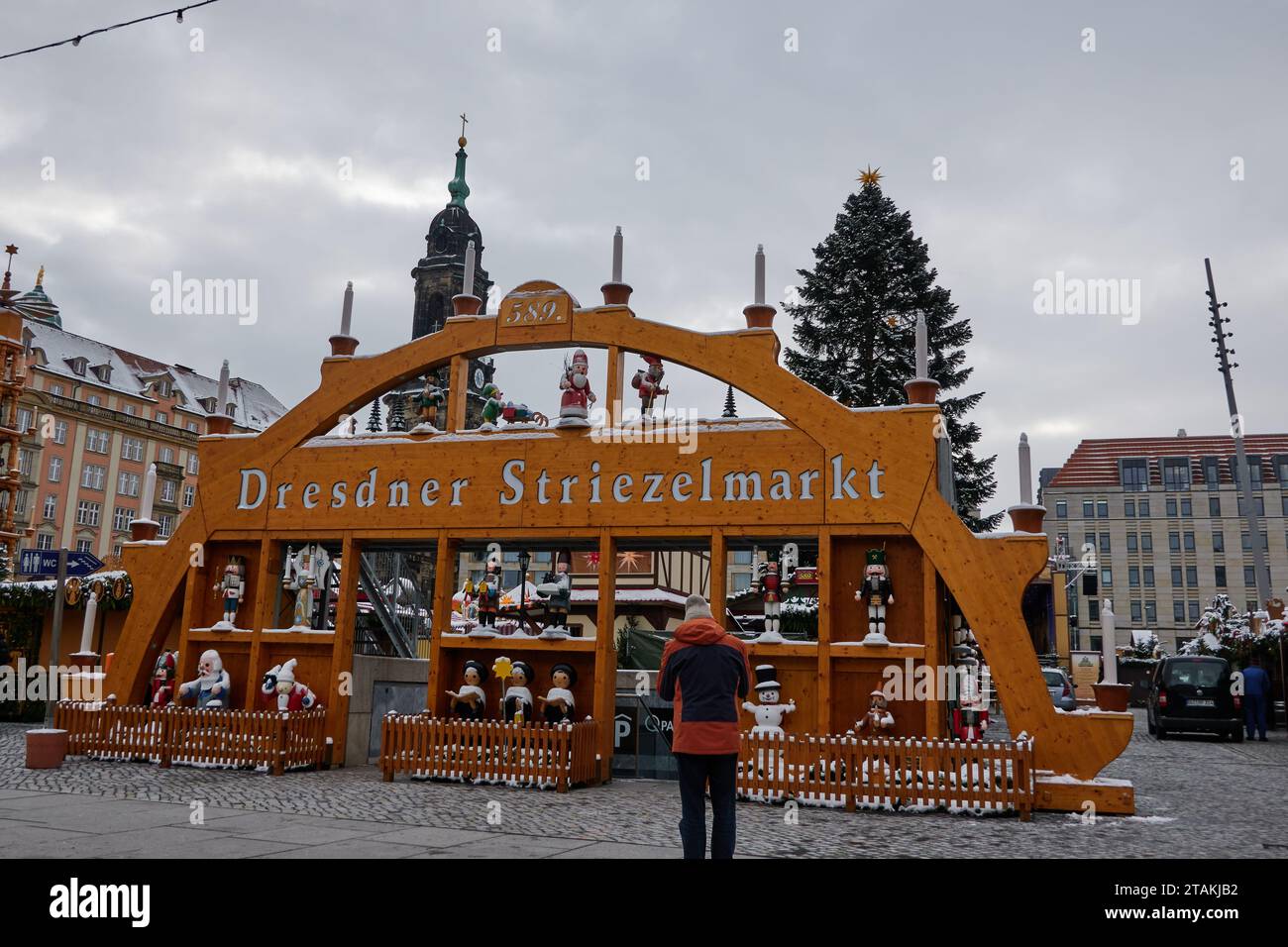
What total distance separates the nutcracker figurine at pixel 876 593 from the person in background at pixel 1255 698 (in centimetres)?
1502

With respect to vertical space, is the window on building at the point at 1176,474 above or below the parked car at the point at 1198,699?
above

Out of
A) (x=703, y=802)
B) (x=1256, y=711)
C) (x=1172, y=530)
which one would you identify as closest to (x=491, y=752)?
(x=703, y=802)

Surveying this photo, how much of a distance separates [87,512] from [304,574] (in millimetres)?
58174

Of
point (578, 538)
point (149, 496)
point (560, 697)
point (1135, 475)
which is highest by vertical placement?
point (1135, 475)

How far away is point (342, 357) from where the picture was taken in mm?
15430

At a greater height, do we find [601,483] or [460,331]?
[460,331]

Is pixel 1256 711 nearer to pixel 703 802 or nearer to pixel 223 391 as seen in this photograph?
pixel 703 802

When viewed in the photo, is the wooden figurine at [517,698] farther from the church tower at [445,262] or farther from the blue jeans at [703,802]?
the church tower at [445,262]

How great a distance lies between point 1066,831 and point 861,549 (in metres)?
4.29

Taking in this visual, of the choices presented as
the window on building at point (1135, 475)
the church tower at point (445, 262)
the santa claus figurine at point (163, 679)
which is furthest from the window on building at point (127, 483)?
the window on building at point (1135, 475)

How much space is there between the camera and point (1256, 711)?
22797 millimetres

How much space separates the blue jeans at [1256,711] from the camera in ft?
74.4
